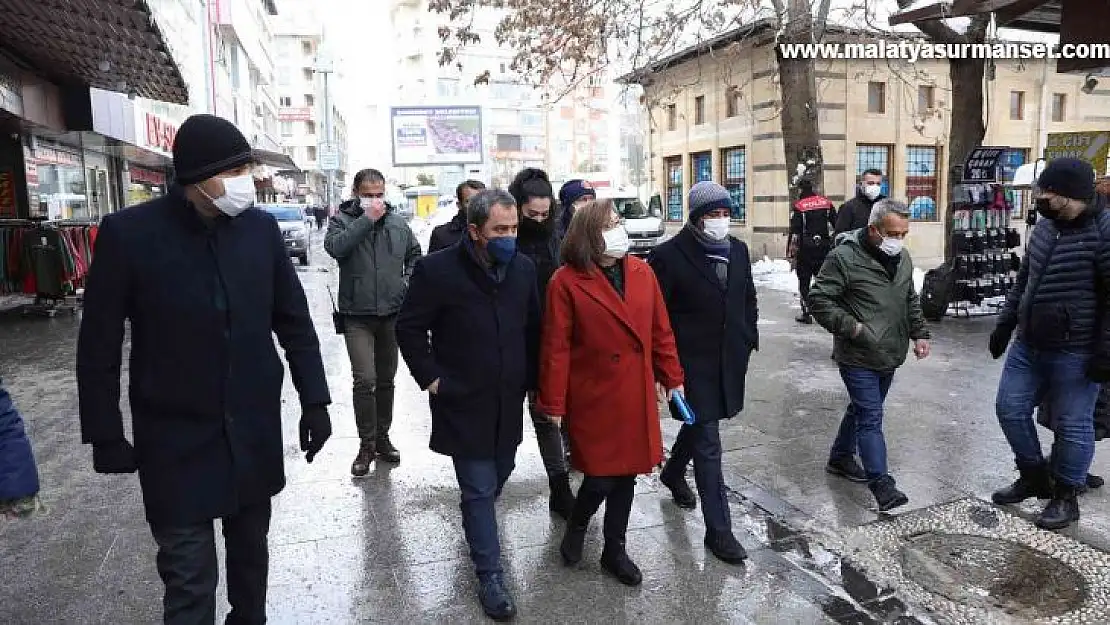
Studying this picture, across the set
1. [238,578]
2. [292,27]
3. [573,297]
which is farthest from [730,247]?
[292,27]

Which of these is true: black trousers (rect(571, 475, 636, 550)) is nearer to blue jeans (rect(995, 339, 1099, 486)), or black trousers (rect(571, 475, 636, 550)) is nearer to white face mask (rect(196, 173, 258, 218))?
white face mask (rect(196, 173, 258, 218))

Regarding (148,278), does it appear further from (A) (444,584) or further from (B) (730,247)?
(B) (730,247)

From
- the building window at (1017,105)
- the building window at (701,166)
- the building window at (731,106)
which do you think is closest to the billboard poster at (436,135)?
the building window at (701,166)

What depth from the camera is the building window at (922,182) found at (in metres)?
21.0

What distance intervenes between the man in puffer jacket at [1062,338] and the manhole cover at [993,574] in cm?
46

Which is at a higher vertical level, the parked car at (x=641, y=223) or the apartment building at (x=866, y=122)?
the apartment building at (x=866, y=122)

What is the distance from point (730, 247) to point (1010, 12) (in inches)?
203

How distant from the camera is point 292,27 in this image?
3241 inches

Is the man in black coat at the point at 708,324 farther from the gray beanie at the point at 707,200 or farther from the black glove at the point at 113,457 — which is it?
the black glove at the point at 113,457

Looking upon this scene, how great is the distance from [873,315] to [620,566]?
202 cm

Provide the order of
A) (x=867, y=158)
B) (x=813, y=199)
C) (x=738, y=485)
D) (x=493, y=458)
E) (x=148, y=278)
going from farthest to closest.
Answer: (x=867, y=158), (x=813, y=199), (x=738, y=485), (x=493, y=458), (x=148, y=278)

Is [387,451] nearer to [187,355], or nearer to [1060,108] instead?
[187,355]

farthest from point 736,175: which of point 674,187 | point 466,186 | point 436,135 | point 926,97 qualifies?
point 436,135

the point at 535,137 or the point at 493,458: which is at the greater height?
the point at 535,137
